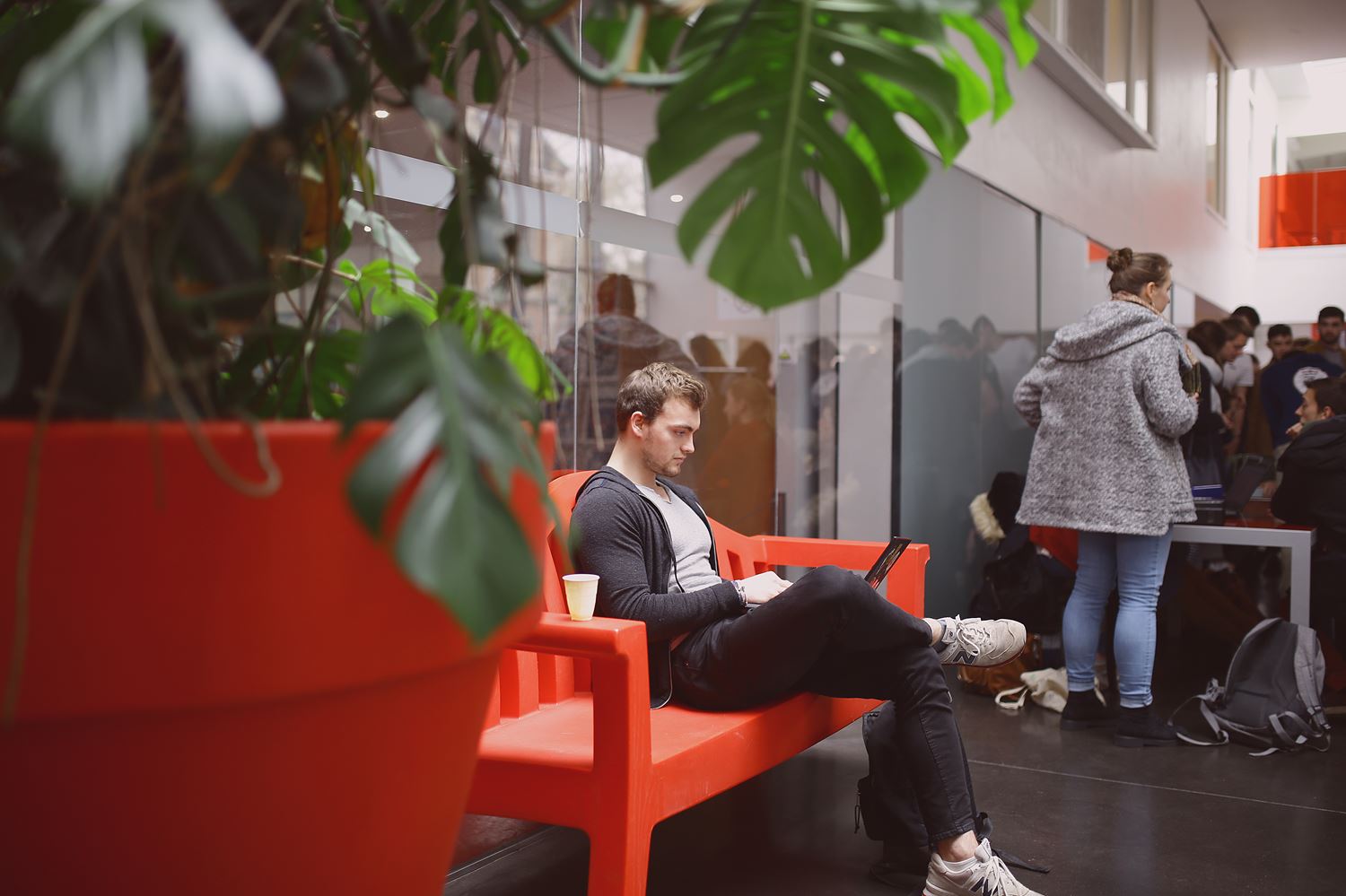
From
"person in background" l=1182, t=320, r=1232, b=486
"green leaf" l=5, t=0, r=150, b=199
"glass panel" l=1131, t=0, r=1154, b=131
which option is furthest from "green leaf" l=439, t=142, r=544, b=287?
"glass panel" l=1131, t=0, r=1154, b=131

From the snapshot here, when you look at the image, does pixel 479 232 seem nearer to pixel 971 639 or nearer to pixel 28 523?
pixel 28 523

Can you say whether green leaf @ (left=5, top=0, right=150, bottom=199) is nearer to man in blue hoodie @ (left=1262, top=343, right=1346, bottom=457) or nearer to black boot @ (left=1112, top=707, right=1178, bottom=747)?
black boot @ (left=1112, top=707, right=1178, bottom=747)

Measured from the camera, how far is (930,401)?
4.77 m

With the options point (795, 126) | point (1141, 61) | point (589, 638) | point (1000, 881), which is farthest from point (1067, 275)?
point (795, 126)

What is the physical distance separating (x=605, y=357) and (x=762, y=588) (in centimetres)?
98

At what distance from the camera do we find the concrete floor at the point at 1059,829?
2.33 m

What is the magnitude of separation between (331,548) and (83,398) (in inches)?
6.4

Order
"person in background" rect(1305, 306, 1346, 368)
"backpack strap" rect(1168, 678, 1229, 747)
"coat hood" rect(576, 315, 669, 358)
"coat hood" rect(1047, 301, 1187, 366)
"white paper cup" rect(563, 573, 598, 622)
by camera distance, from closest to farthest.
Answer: "white paper cup" rect(563, 573, 598, 622), "coat hood" rect(576, 315, 669, 358), "backpack strap" rect(1168, 678, 1229, 747), "coat hood" rect(1047, 301, 1187, 366), "person in background" rect(1305, 306, 1346, 368)

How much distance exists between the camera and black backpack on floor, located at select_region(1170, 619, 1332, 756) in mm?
3502

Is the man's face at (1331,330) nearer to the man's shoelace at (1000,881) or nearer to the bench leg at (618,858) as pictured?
the man's shoelace at (1000,881)

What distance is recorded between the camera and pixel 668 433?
8.29 ft

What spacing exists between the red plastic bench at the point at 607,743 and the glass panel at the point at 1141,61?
21.3 feet

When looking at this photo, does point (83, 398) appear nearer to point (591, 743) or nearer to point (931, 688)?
point (591, 743)

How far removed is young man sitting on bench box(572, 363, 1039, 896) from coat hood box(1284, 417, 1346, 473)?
7.23ft
